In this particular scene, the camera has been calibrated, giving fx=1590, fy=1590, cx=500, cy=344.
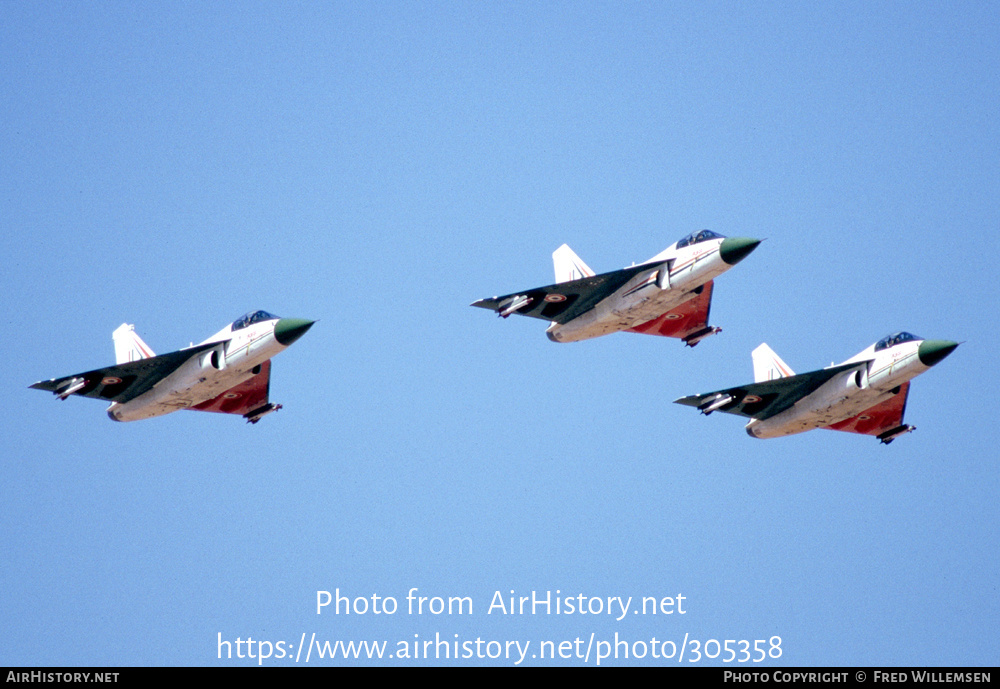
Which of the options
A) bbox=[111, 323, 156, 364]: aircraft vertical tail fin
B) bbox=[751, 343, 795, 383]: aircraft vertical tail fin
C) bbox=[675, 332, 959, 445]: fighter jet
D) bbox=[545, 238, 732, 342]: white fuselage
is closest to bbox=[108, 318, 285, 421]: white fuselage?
bbox=[111, 323, 156, 364]: aircraft vertical tail fin

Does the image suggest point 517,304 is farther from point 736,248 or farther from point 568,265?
point 736,248

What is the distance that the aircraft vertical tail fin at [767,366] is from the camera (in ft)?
202

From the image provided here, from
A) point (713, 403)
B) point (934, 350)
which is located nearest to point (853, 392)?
point (934, 350)

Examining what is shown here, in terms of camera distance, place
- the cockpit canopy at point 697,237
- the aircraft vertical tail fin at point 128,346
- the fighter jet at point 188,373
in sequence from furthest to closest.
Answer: the aircraft vertical tail fin at point 128,346 → the cockpit canopy at point 697,237 → the fighter jet at point 188,373

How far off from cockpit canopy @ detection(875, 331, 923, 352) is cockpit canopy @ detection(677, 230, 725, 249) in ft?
21.9

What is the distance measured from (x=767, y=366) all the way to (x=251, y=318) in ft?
66.1

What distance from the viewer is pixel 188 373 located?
56125mm

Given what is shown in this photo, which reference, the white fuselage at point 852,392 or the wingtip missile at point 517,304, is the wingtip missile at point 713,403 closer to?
the white fuselage at point 852,392

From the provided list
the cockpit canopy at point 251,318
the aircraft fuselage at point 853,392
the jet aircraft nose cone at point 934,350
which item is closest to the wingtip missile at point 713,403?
the aircraft fuselage at point 853,392

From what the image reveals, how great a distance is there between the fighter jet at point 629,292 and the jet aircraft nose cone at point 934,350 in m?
6.70
